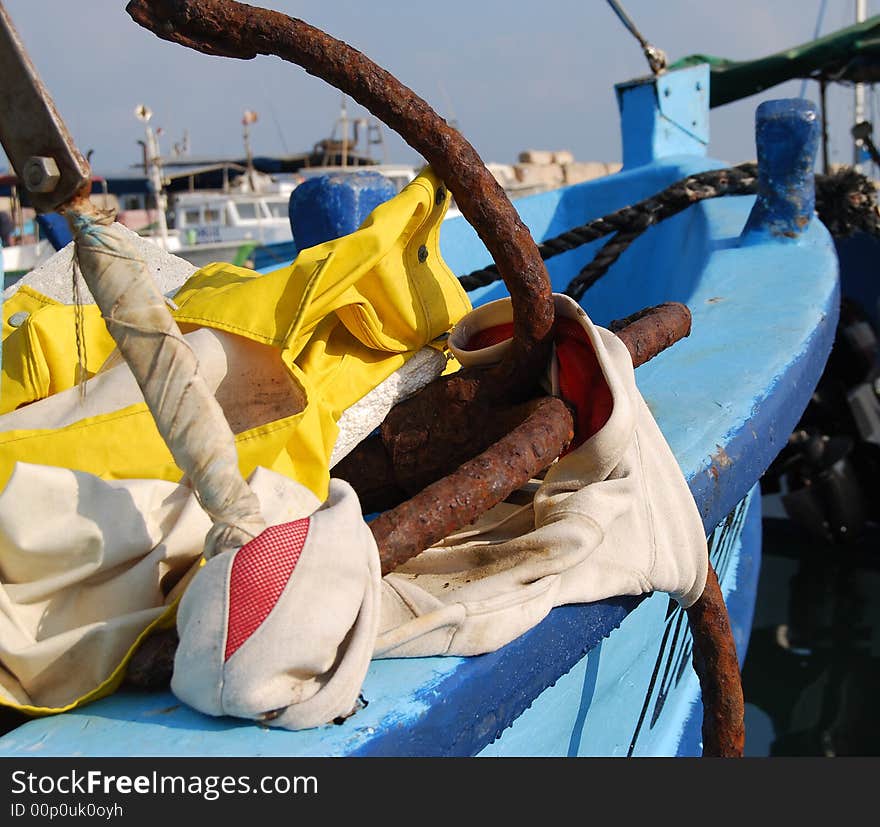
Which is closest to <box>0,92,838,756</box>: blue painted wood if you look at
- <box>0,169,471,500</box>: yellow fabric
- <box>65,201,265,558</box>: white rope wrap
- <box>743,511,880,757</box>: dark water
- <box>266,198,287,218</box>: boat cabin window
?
<box>65,201,265,558</box>: white rope wrap

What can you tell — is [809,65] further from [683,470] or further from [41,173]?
[41,173]

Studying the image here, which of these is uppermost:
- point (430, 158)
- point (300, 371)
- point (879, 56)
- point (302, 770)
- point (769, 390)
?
point (879, 56)

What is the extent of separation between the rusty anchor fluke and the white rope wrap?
0.51 ft

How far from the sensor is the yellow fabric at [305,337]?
106cm

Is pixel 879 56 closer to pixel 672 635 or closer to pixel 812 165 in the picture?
pixel 812 165

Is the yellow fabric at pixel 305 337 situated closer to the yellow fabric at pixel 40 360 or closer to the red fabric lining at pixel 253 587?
the yellow fabric at pixel 40 360

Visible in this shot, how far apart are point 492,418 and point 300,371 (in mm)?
240

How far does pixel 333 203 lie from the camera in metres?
2.62

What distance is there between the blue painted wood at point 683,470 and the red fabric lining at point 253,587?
0.09 metres

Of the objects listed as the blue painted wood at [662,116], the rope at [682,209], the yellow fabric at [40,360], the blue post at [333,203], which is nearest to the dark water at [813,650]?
the rope at [682,209]

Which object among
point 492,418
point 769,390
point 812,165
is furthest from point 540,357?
point 812,165

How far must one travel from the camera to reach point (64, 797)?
29.8 inches

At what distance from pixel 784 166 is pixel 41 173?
1.95 metres

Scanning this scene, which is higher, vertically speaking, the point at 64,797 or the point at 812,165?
the point at 812,165
